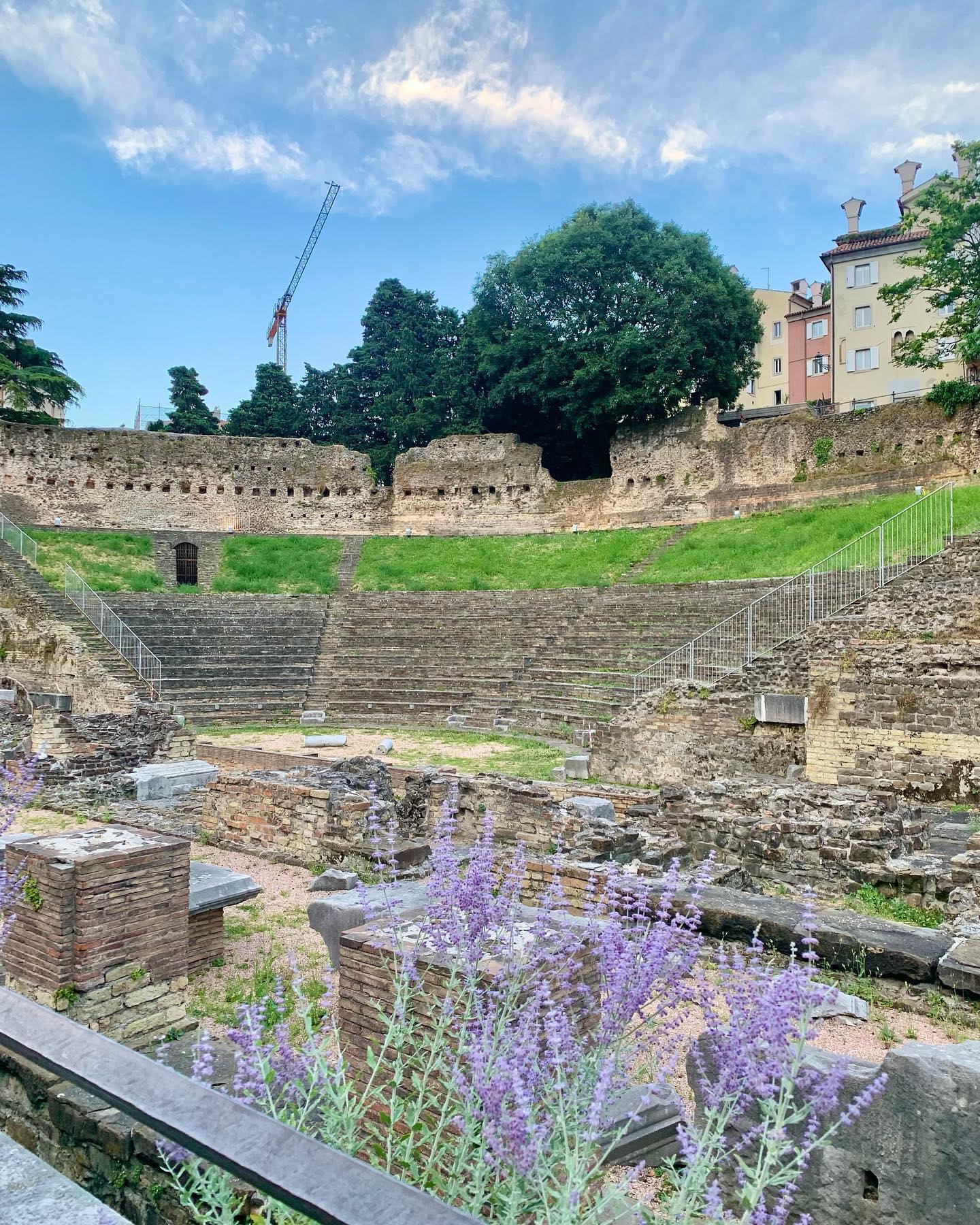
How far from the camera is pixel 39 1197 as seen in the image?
1502 mm

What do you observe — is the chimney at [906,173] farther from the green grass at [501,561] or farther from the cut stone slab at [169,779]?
the cut stone slab at [169,779]

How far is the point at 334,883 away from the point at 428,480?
99.7 feet

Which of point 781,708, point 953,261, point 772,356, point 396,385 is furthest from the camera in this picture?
point 772,356

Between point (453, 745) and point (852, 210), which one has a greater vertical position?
point (852, 210)

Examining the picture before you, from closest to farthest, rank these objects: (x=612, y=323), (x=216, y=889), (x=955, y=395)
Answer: (x=216, y=889)
(x=955, y=395)
(x=612, y=323)

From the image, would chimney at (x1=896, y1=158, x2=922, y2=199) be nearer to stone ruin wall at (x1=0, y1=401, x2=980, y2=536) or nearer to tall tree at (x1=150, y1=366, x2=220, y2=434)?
stone ruin wall at (x1=0, y1=401, x2=980, y2=536)

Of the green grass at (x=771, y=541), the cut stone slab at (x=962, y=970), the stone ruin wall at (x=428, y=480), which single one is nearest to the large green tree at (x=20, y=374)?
the stone ruin wall at (x=428, y=480)

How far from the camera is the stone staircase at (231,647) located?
66.5 ft

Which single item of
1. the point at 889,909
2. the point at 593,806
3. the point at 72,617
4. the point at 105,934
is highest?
the point at 72,617

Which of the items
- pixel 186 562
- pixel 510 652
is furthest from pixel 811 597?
pixel 186 562

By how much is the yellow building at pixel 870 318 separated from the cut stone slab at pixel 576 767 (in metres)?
33.9

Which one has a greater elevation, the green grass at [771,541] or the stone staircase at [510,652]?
the green grass at [771,541]

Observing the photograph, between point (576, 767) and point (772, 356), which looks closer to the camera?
point (576, 767)

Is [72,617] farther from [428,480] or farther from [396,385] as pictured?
[396,385]
